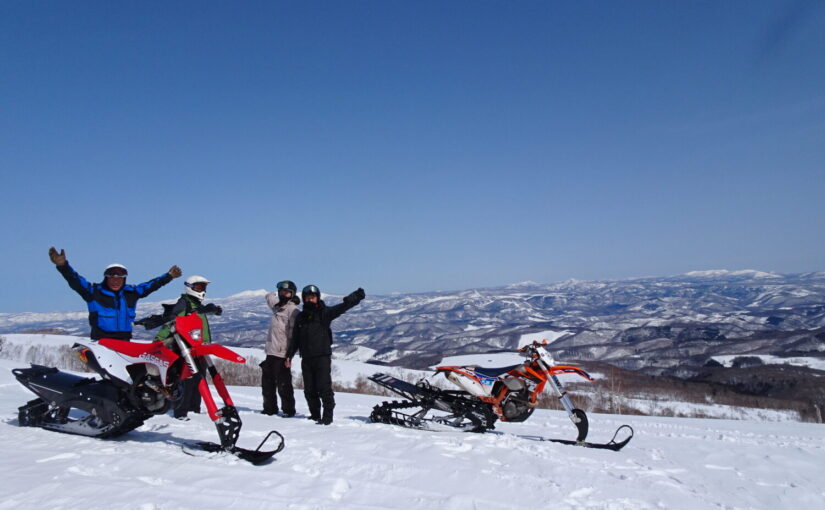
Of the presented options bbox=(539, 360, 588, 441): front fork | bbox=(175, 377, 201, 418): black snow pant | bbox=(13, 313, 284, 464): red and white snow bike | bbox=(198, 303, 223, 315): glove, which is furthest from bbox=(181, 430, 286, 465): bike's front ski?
bbox=(539, 360, 588, 441): front fork

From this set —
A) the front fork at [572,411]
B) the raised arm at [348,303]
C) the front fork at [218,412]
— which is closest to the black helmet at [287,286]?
the raised arm at [348,303]

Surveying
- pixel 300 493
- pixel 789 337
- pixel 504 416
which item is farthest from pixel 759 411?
pixel 789 337

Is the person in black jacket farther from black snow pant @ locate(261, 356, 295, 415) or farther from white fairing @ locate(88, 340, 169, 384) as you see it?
white fairing @ locate(88, 340, 169, 384)

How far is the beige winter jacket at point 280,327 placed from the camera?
724 cm

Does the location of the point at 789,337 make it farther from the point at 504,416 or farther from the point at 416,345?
the point at 504,416

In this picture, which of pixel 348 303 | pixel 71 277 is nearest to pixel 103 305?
pixel 71 277

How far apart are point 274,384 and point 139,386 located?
289 centimetres

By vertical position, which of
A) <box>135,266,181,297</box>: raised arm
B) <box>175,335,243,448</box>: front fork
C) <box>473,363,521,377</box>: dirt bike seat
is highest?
<box>135,266,181,297</box>: raised arm

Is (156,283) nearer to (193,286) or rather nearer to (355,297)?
(193,286)

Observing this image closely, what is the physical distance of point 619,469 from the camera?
4.66 meters

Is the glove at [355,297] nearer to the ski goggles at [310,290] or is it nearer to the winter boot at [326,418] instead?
the ski goggles at [310,290]

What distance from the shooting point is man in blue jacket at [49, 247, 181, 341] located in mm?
5676

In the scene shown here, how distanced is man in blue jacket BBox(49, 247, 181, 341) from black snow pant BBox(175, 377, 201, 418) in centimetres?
104

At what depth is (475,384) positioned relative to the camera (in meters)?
6.69
